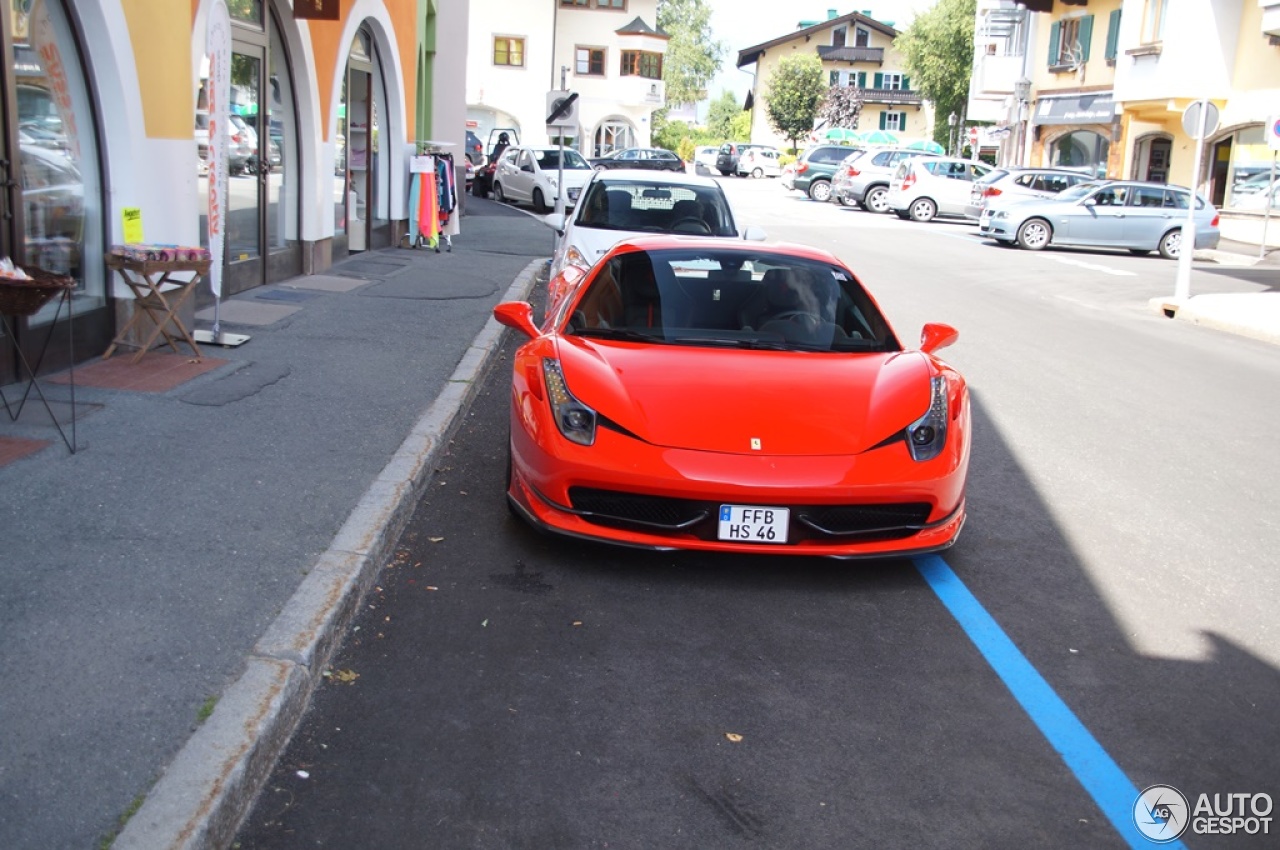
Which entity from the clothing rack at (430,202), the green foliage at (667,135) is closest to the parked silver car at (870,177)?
the clothing rack at (430,202)

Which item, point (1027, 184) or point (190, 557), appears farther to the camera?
point (1027, 184)

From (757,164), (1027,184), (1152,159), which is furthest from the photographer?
(757,164)

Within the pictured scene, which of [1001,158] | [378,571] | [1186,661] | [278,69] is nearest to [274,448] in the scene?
[378,571]

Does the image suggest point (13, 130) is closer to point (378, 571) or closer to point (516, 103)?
point (378, 571)

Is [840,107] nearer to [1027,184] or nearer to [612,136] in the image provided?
[612,136]

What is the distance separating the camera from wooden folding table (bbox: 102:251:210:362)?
27.1ft

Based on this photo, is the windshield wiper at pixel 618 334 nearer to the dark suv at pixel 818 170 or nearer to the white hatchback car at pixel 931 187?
the white hatchback car at pixel 931 187

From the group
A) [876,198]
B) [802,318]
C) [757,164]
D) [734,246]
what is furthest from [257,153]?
[757,164]

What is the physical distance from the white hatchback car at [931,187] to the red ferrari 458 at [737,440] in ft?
95.6

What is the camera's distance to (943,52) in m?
60.6

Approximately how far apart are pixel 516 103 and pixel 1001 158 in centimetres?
2551

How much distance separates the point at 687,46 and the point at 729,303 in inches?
3660

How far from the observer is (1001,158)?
48.4 meters

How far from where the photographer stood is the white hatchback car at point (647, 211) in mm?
11844
